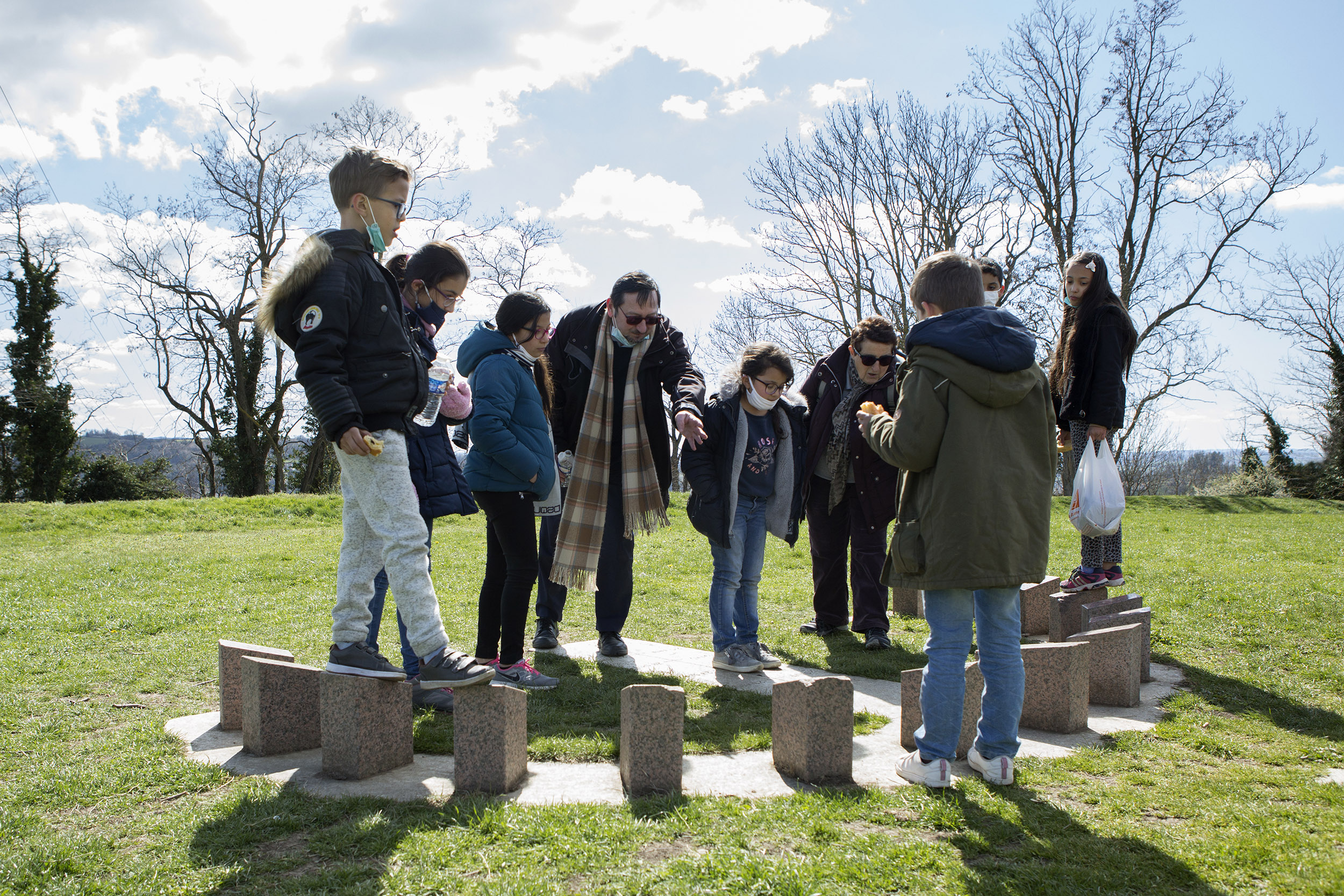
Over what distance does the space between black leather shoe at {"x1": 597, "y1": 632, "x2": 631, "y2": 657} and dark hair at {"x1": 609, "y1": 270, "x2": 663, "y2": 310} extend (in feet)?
6.46

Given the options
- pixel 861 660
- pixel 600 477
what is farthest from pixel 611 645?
pixel 861 660

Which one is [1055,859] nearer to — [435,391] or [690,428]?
[690,428]

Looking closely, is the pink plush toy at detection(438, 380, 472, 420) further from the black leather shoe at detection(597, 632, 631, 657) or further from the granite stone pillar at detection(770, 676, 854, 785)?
the granite stone pillar at detection(770, 676, 854, 785)

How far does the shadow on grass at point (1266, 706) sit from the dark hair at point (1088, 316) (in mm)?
1783

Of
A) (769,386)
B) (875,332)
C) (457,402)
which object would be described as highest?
(875,332)

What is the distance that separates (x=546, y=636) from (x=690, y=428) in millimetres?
1777

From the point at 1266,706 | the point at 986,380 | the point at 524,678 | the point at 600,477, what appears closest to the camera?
the point at 986,380

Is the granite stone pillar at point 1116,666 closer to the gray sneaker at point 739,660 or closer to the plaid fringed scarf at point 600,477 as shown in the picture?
the gray sneaker at point 739,660

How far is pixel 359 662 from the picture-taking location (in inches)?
129

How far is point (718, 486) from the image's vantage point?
A: 15.7 ft

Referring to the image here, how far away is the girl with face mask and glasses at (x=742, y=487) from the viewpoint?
4.79 meters

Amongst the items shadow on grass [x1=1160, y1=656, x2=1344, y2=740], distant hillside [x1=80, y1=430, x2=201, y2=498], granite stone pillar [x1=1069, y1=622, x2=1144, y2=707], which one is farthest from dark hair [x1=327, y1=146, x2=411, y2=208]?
distant hillside [x1=80, y1=430, x2=201, y2=498]

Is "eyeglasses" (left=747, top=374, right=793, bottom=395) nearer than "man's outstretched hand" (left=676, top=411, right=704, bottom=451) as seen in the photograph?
No

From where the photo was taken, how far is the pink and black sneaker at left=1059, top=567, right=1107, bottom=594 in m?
5.21
